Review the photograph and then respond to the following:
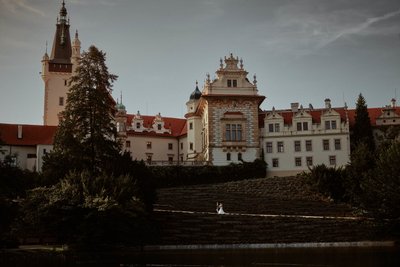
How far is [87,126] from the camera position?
39.7 m

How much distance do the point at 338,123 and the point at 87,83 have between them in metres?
33.5

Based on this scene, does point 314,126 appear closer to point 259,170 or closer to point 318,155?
point 318,155

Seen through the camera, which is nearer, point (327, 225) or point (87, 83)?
point (327, 225)

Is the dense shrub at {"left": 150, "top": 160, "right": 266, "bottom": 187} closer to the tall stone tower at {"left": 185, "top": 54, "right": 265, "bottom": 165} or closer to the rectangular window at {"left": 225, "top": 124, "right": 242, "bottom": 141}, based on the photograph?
the tall stone tower at {"left": 185, "top": 54, "right": 265, "bottom": 165}

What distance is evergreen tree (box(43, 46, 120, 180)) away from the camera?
126 feet

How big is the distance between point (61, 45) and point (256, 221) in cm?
5564

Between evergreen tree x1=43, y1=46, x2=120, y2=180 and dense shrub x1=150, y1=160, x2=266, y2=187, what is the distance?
19.2 metres

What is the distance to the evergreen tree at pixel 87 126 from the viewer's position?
126 feet

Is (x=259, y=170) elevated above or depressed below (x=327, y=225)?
above

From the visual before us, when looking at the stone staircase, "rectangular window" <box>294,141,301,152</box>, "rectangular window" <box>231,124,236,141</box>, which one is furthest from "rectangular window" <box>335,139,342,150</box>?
the stone staircase

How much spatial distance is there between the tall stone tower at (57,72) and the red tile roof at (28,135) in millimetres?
10438

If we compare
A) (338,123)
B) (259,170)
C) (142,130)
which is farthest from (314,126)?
(142,130)

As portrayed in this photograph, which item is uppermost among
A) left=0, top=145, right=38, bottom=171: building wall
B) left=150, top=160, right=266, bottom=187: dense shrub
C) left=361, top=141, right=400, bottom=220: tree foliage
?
left=0, top=145, right=38, bottom=171: building wall

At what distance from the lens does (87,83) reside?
40125mm
